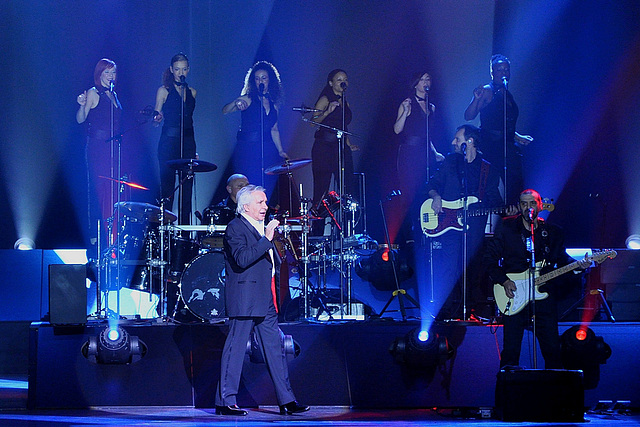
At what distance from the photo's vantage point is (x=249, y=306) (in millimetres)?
5543

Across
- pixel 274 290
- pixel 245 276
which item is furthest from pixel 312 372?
pixel 245 276

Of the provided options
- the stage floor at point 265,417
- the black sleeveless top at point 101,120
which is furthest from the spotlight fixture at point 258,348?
the black sleeveless top at point 101,120

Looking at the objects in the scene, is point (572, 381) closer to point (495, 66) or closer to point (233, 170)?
point (495, 66)

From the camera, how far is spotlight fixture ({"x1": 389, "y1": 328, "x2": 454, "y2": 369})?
251 inches

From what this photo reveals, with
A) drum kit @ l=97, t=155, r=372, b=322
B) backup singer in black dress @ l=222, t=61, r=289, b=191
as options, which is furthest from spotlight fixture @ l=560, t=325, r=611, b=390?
backup singer in black dress @ l=222, t=61, r=289, b=191

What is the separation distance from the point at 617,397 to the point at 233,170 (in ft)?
16.3

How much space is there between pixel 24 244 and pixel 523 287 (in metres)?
5.59

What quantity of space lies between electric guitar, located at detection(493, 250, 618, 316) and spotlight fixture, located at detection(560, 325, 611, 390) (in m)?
0.52

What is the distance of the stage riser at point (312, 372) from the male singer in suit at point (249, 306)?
2.73 feet

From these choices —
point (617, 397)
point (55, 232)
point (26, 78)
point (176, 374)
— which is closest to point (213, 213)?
point (176, 374)

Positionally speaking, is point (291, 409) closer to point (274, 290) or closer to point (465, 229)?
point (274, 290)

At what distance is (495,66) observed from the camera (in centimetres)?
859

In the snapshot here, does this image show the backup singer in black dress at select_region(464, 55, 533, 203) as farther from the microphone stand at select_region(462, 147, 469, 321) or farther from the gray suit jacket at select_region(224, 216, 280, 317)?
the gray suit jacket at select_region(224, 216, 280, 317)

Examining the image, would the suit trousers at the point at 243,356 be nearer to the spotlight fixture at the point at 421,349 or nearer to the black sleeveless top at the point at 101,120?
the spotlight fixture at the point at 421,349
